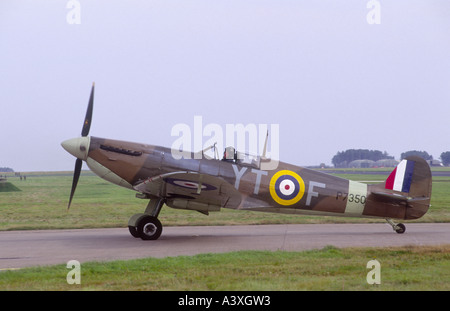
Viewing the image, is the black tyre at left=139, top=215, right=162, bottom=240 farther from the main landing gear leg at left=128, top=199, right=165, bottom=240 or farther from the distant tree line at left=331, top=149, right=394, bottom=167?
the distant tree line at left=331, top=149, right=394, bottom=167

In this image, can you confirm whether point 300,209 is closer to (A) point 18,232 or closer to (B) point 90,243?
(B) point 90,243

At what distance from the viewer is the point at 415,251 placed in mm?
9789

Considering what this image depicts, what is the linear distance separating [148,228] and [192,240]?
1099 mm

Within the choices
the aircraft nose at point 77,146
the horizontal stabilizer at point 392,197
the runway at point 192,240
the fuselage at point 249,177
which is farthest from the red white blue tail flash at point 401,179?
the aircraft nose at point 77,146

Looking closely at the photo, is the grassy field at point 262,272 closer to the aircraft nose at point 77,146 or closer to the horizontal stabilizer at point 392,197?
the horizontal stabilizer at point 392,197

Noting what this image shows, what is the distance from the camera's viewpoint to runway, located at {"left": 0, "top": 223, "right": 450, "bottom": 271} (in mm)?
9930

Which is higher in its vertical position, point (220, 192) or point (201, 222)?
point (220, 192)

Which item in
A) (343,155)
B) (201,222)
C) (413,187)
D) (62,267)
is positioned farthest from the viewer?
(343,155)

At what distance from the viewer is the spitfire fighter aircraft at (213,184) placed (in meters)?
12.1

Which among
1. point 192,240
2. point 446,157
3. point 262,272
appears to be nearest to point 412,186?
point 192,240

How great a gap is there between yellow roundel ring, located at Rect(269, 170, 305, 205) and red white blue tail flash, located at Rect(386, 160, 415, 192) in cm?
281

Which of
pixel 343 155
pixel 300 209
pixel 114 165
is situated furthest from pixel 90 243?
pixel 343 155

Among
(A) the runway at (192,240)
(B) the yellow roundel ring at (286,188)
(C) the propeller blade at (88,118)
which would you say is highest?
(C) the propeller blade at (88,118)
